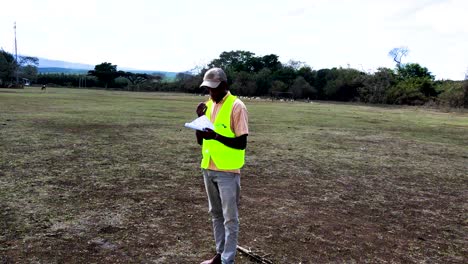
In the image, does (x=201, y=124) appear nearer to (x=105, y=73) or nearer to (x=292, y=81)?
(x=292, y=81)

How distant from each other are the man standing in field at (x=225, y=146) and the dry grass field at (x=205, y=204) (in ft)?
2.30

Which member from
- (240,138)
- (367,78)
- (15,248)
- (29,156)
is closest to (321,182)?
(240,138)

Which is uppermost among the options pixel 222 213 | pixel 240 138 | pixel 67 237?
pixel 240 138

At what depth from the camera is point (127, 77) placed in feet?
250

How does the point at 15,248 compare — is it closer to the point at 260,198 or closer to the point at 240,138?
the point at 240,138

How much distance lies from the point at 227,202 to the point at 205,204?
7.88ft

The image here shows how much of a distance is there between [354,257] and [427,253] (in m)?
0.90

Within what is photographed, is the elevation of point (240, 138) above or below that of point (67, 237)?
above

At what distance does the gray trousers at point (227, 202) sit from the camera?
333cm

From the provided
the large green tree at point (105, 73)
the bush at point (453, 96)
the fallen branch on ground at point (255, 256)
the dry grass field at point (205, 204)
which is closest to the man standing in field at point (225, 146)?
the fallen branch on ground at point (255, 256)

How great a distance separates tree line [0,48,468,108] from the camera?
174 feet

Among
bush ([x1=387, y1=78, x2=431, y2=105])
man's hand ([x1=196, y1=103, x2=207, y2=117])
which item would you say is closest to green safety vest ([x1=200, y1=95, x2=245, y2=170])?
man's hand ([x1=196, y1=103, x2=207, y2=117])

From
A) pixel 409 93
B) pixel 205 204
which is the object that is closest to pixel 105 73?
pixel 409 93

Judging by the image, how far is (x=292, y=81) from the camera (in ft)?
208
